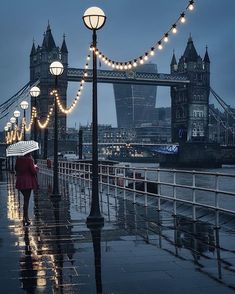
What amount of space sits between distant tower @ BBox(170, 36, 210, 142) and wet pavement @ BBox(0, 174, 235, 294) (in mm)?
132645

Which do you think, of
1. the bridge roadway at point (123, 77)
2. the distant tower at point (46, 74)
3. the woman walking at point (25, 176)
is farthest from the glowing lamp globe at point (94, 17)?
the bridge roadway at point (123, 77)

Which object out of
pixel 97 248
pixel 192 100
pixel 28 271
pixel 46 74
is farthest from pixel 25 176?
pixel 192 100

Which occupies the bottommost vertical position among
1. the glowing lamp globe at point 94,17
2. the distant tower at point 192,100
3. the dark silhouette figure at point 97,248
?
the dark silhouette figure at point 97,248

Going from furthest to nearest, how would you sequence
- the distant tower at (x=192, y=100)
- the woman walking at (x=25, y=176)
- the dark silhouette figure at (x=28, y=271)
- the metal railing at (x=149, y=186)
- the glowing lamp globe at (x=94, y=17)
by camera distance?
the distant tower at (x=192, y=100) → the glowing lamp globe at (x=94, y=17) → the woman walking at (x=25, y=176) → the metal railing at (x=149, y=186) → the dark silhouette figure at (x=28, y=271)

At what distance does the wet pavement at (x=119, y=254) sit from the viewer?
5883 millimetres

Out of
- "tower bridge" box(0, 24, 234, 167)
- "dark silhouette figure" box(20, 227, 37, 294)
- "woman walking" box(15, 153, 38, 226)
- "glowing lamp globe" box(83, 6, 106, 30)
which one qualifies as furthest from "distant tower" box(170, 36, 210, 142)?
"dark silhouette figure" box(20, 227, 37, 294)

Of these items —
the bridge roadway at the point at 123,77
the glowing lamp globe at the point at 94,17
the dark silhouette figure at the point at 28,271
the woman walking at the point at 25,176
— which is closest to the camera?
the dark silhouette figure at the point at 28,271

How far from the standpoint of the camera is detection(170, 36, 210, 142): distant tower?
147m

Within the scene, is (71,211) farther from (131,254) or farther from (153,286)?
(153,286)

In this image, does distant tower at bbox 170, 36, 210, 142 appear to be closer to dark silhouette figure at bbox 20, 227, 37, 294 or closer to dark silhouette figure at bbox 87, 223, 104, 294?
dark silhouette figure at bbox 87, 223, 104, 294

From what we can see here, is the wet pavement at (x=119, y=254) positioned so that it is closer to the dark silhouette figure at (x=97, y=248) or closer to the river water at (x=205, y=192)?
the dark silhouette figure at (x=97, y=248)

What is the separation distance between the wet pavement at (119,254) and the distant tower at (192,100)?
133 metres

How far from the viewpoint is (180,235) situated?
923cm

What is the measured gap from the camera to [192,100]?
149000 mm
